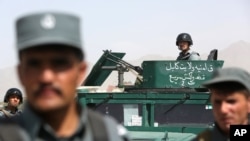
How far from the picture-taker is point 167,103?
6129 millimetres

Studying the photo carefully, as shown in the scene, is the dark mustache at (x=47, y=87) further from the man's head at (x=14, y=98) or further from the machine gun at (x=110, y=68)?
the man's head at (x=14, y=98)

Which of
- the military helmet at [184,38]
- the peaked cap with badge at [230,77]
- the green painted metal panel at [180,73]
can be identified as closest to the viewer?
the peaked cap with badge at [230,77]

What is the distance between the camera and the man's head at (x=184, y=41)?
21.7 feet

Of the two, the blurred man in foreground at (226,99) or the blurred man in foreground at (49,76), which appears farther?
the blurred man in foreground at (226,99)

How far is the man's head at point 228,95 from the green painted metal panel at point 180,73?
4.28 metres

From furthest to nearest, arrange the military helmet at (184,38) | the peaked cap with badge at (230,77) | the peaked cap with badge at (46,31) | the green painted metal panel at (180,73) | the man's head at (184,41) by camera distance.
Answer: the military helmet at (184,38), the man's head at (184,41), the green painted metal panel at (180,73), the peaked cap with badge at (230,77), the peaked cap with badge at (46,31)

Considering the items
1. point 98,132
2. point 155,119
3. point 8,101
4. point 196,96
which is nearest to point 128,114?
point 155,119

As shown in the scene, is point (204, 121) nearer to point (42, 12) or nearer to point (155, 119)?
point (155, 119)

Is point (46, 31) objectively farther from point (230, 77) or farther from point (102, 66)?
point (102, 66)

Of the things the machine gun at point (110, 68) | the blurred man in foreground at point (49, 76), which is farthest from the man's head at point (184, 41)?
the blurred man in foreground at point (49, 76)

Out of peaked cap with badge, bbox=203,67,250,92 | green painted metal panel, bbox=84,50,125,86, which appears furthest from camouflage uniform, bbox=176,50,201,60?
peaked cap with badge, bbox=203,67,250,92

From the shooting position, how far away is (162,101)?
6.15 metres

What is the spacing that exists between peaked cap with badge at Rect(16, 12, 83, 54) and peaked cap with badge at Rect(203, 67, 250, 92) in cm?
72

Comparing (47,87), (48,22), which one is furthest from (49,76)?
(48,22)
